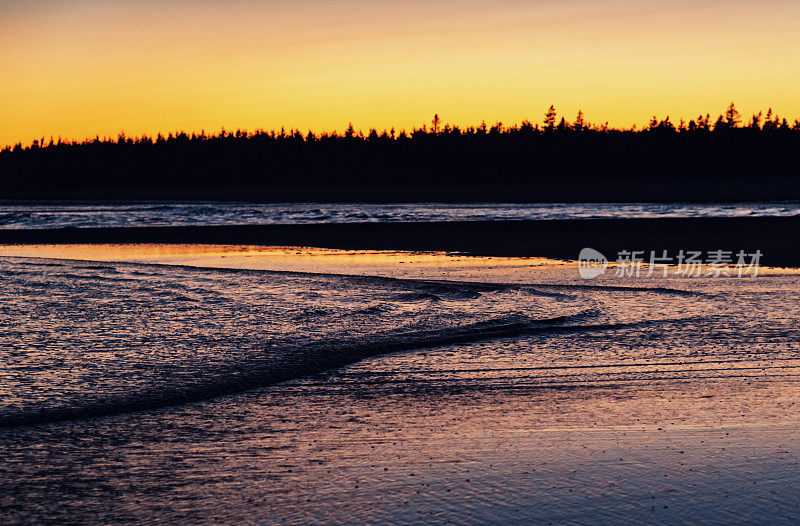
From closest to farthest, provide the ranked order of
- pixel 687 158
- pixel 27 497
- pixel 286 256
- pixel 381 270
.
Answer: pixel 27 497
pixel 381 270
pixel 286 256
pixel 687 158

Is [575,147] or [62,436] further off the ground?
[575,147]

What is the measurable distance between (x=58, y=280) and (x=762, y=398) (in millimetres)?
9961

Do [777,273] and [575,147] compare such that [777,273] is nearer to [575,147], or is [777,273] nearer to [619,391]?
[619,391]

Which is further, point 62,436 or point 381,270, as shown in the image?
point 381,270

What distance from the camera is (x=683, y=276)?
1305 cm

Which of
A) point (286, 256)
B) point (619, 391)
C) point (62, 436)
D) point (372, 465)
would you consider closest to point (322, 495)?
point (372, 465)

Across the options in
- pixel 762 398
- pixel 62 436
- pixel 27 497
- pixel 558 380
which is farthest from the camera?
pixel 558 380
